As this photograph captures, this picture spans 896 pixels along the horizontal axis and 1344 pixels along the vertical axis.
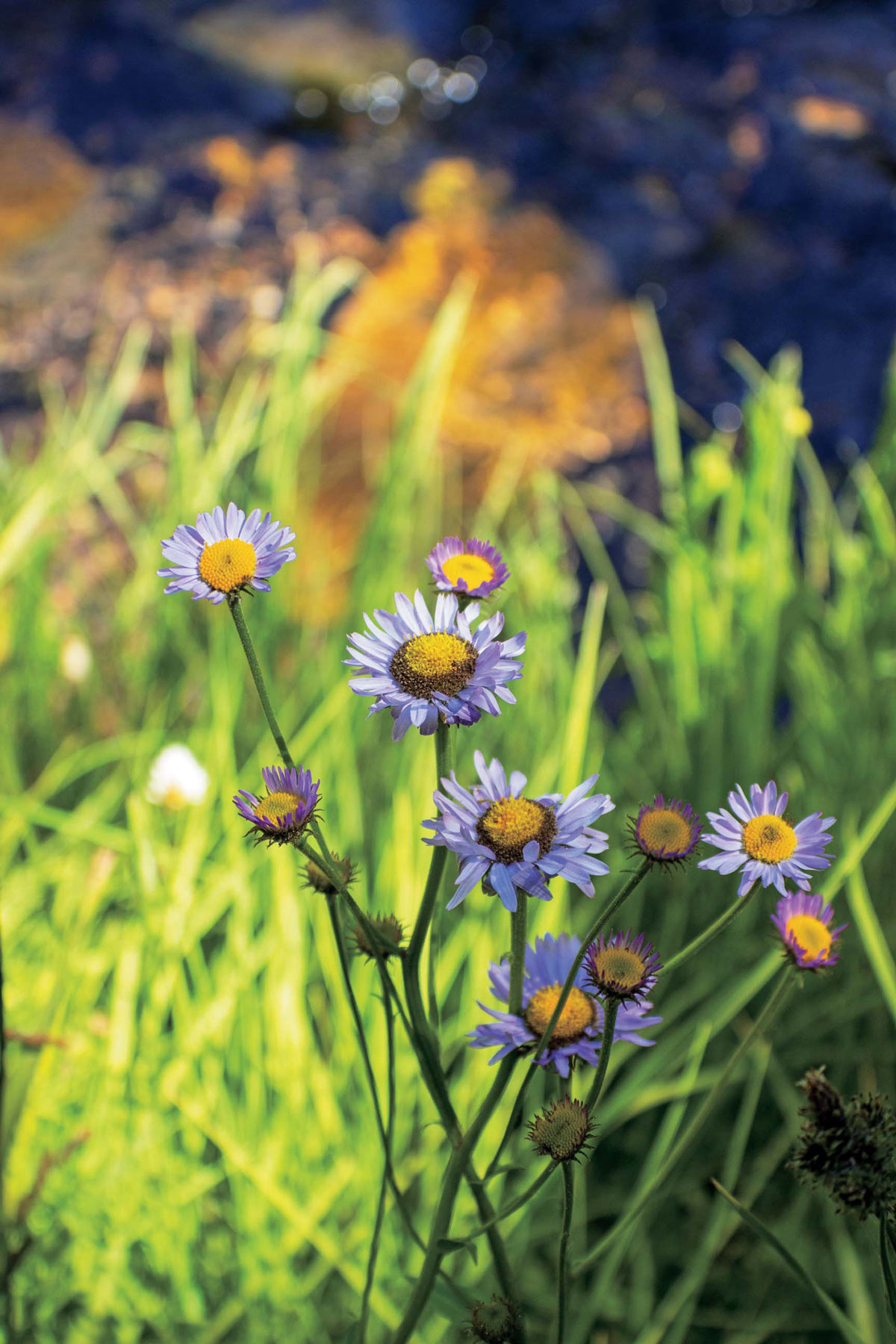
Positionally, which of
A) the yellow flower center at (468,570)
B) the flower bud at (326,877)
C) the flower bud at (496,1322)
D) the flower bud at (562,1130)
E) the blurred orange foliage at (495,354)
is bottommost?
the flower bud at (496,1322)

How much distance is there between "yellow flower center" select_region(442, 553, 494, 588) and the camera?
18.0 inches

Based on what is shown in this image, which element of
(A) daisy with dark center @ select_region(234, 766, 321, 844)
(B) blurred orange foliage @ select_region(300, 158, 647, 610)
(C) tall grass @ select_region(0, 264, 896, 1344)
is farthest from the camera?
(B) blurred orange foliage @ select_region(300, 158, 647, 610)

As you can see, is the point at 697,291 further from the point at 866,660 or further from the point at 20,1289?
the point at 20,1289

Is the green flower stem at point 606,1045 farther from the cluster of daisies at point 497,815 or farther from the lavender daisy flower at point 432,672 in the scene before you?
the lavender daisy flower at point 432,672

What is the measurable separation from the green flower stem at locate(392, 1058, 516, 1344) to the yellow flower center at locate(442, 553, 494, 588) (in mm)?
211

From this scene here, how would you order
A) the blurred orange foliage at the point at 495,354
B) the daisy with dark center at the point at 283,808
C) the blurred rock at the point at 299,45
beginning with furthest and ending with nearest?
the blurred rock at the point at 299,45 < the blurred orange foliage at the point at 495,354 < the daisy with dark center at the point at 283,808

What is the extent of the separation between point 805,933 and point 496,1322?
0.22 m

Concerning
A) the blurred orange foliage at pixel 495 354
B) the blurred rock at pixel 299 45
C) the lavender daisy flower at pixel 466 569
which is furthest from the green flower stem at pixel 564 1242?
the blurred rock at pixel 299 45

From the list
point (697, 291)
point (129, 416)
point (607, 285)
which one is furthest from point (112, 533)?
point (697, 291)

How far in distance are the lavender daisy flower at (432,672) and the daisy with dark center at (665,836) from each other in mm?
72

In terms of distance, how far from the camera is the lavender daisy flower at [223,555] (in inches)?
15.8

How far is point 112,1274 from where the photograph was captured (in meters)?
0.85

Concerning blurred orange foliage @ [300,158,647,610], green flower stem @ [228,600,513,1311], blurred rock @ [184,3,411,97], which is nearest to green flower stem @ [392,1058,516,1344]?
green flower stem @ [228,600,513,1311]

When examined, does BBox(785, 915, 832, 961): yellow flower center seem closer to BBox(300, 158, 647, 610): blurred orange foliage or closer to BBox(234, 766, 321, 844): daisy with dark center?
BBox(234, 766, 321, 844): daisy with dark center
